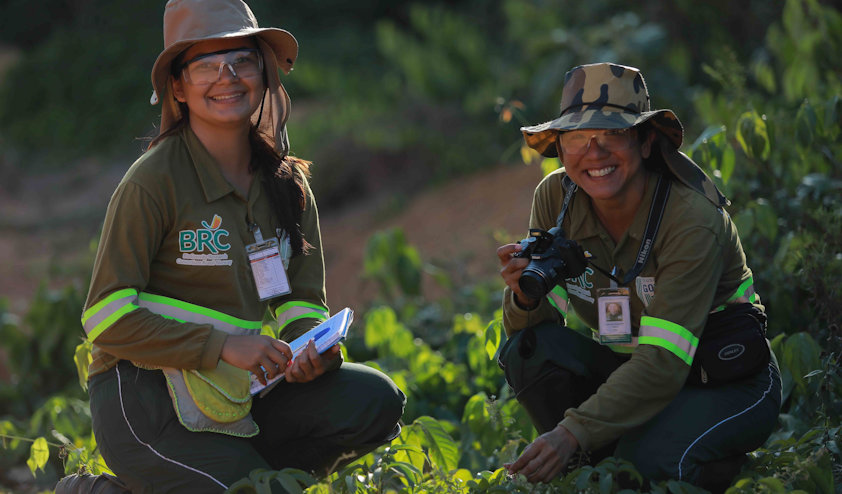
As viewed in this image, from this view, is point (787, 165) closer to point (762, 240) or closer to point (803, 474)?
point (762, 240)

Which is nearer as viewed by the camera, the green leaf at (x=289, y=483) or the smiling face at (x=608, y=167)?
the green leaf at (x=289, y=483)

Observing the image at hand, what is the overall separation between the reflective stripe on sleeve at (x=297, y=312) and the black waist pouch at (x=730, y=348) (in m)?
1.14

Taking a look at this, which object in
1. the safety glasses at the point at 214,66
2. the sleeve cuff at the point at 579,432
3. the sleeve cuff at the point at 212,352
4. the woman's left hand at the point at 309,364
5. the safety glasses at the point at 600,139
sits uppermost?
the safety glasses at the point at 214,66

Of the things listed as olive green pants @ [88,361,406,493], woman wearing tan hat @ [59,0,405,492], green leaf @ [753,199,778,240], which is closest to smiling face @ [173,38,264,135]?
woman wearing tan hat @ [59,0,405,492]

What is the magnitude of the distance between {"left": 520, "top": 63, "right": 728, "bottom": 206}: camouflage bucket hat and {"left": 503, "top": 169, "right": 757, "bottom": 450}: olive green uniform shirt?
0.21ft

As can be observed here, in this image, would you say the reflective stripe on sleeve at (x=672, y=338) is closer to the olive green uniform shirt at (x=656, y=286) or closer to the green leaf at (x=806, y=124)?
the olive green uniform shirt at (x=656, y=286)

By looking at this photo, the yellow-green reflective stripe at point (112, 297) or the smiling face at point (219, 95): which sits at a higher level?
the smiling face at point (219, 95)

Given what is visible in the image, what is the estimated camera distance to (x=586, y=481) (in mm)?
2629

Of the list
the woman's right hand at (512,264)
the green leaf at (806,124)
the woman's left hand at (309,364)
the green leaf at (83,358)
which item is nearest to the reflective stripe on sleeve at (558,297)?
the woman's right hand at (512,264)

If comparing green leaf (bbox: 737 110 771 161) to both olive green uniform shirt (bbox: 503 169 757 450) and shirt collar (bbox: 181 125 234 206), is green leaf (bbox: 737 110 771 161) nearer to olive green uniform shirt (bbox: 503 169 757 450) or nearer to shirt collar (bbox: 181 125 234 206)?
olive green uniform shirt (bbox: 503 169 757 450)

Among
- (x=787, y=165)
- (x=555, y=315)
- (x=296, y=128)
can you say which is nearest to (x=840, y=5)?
(x=787, y=165)

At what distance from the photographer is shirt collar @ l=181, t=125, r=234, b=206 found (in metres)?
3.02

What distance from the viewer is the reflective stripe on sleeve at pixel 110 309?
9.35 feet

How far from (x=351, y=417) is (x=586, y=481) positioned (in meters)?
0.79
